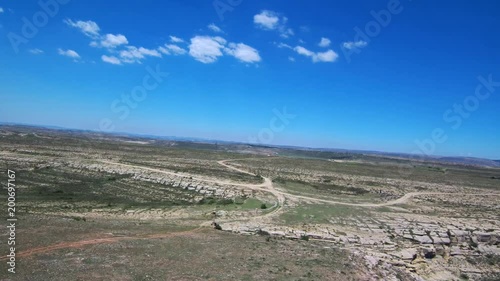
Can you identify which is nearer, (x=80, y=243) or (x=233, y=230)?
(x=80, y=243)

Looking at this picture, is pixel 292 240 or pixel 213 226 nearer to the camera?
pixel 292 240

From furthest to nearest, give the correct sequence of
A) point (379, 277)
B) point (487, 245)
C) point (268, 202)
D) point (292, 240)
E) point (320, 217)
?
1. point (268, 202)
2. point (320, 217)
3. point (487, 245)
4. point (292, 240)
5. point (379, 277)

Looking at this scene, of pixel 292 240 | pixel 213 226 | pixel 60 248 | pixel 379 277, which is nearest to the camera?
pixel 60 248

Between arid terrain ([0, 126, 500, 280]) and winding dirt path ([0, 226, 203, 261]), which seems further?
arid terrain ([0, 126, 500, 280])

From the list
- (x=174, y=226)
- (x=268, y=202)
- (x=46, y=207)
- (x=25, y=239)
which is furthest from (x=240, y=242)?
(x=46, y=207)

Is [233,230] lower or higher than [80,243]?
lower

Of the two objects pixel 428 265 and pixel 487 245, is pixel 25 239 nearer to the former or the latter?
pixel 428 265

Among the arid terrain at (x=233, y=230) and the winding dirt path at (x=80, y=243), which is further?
the arid terrain at (x=233, y=230)
